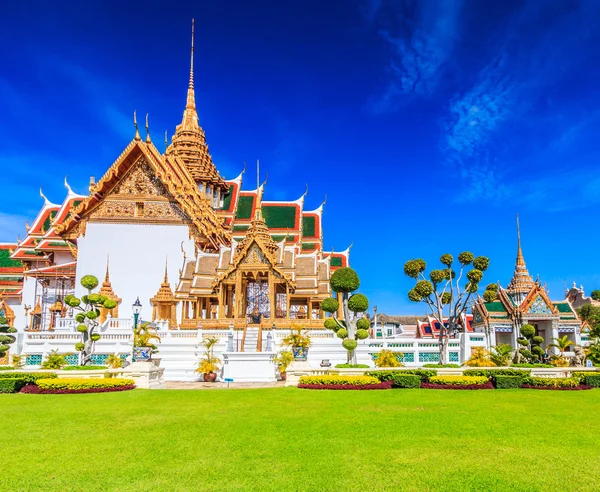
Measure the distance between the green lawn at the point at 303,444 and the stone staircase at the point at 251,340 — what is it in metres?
8.05

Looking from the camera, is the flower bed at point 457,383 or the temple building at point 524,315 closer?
the flower bed at point 457,383

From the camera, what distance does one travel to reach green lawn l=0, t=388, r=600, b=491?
4633mm

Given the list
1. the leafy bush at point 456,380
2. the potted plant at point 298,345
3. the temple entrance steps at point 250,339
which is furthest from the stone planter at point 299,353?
the leafy bush at point 456,380

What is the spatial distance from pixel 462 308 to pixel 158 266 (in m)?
17.0

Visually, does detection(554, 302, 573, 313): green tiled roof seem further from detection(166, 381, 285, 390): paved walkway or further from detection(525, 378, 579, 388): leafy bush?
detection(166, 381, 285, 390): paved walkway

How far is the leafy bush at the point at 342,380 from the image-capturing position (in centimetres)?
1148

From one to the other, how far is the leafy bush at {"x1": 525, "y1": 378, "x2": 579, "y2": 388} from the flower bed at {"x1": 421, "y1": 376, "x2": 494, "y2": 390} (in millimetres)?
915

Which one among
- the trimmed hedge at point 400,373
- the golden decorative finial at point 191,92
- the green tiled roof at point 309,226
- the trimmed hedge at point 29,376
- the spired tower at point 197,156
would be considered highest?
the golden decorative finial at point 191,92

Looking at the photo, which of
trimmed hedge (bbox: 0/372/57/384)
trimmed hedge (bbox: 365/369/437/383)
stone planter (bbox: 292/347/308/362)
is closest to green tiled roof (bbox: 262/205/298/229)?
stone planter (bbox: 292/347/308/362)

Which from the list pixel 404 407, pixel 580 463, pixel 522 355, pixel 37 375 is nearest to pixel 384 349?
pixel 522 355

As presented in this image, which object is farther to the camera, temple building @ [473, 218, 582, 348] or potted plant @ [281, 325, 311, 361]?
temple building @ [473, 218, 582, 348]

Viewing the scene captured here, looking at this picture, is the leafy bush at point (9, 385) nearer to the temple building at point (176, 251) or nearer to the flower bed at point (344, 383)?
the flower bed at point (344, 383)

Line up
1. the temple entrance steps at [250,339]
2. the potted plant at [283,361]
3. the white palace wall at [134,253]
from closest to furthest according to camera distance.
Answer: the potted plant at [283,361]
the temple entrance steps at [250,339]
the white palace wall at [134,253]

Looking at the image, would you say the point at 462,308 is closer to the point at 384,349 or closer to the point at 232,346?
the point at 384,349
